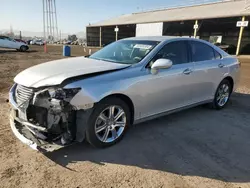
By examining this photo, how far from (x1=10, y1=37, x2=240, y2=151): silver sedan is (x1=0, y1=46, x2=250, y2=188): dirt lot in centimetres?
28

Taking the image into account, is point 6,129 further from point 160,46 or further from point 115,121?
point 160,46

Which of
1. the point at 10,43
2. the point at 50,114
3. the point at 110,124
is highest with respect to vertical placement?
the point at 10,43

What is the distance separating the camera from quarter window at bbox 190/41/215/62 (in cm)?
494

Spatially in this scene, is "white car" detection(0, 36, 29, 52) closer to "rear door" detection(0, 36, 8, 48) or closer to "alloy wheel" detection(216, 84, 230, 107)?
"rear door" detection(0, 36, 8, 48)

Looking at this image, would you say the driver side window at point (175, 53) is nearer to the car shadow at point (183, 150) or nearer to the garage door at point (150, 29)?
the car shadow at point (183, 150)

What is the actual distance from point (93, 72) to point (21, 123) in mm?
1254

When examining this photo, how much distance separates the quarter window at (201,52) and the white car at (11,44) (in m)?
23.9

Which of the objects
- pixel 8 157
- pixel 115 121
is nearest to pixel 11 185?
pixel 8 157

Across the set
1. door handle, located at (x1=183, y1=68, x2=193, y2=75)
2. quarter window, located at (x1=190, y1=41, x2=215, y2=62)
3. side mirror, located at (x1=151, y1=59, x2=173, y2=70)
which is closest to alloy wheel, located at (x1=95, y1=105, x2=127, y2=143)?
side mirror, located at (x1=151, y1=59, x2=173, y2=70)

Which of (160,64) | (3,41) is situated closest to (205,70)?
(160,64)

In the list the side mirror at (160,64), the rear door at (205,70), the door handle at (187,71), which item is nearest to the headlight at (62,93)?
→ the side mirror at (160,64)

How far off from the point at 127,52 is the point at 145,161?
2.05 metres

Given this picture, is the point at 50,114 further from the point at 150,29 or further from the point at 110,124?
the point at 150,29

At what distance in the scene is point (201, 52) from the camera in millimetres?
5148
